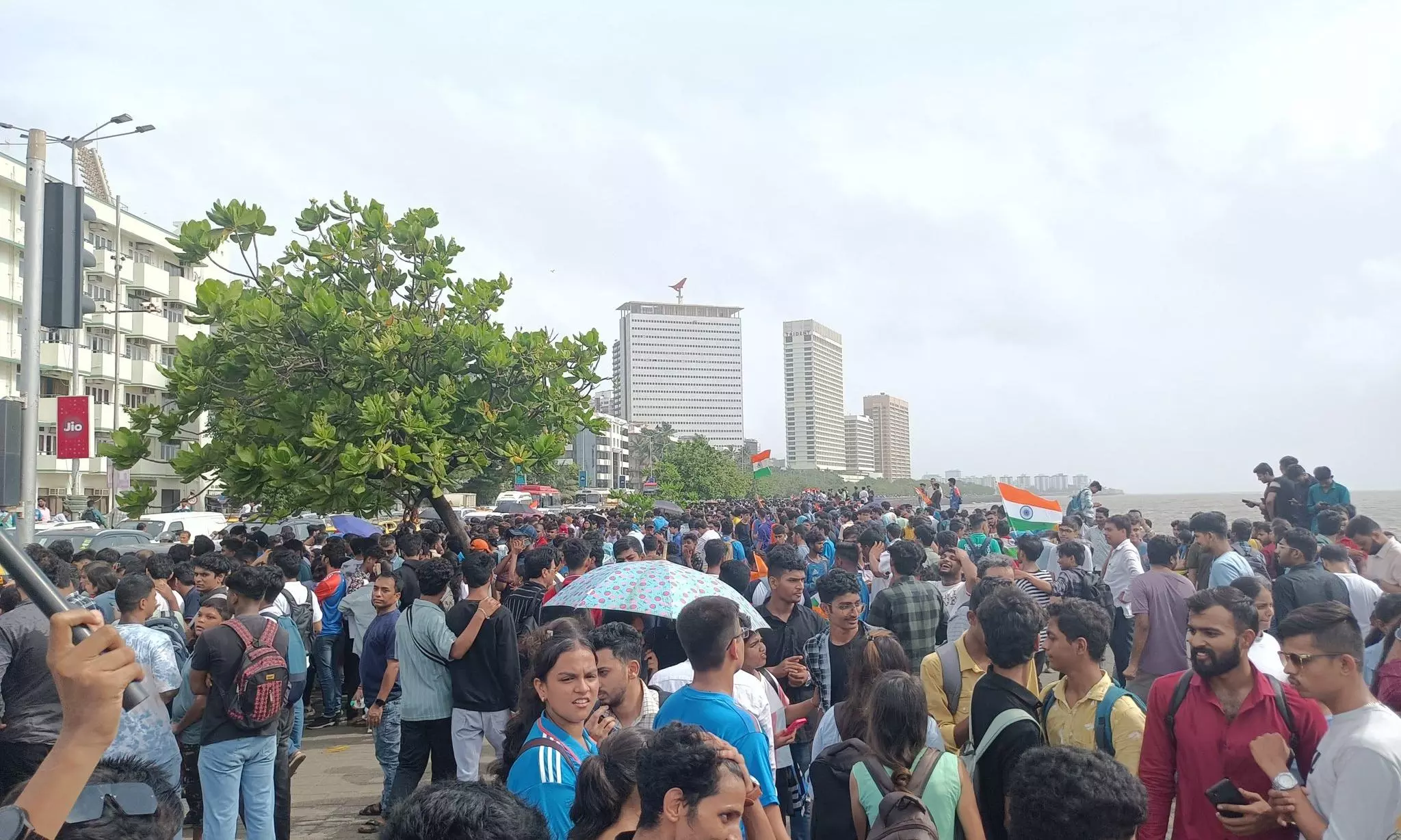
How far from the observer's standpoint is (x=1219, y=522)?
7.38m

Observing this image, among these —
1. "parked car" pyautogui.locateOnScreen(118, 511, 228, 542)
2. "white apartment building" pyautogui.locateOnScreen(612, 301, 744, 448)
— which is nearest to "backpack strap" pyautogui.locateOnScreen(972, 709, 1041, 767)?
"parked car" pyautogui.locateOnScreen(118, 511, 228, 542)

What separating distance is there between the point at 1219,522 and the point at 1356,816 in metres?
5.01

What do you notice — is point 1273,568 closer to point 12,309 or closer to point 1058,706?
point 1058,706

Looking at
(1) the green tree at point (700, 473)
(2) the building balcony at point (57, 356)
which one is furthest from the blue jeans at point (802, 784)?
(1) the green tree at point (700, 473)

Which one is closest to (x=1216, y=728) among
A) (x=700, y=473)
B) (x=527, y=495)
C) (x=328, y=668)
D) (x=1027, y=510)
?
(x=328, y=668)

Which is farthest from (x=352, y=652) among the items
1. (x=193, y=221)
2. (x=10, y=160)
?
(x=10, y=160)

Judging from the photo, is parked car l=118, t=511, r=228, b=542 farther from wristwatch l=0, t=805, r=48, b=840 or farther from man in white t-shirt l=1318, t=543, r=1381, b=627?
wristwatch l=0, t=805, r=48, b=840

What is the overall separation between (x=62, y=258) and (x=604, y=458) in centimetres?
11855

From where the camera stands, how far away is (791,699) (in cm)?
528

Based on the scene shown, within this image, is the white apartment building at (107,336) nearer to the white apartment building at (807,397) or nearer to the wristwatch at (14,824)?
the wristwatch at (14,824)

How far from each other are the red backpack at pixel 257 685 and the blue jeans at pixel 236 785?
15 centimetres

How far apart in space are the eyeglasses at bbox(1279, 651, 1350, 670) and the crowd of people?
2 centimetres

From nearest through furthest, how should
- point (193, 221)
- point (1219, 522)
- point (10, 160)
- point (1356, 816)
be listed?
point (1356, 816)
point (1219, 522)
point (193, 221)
point (10, 160)

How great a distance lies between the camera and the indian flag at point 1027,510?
13531mm
